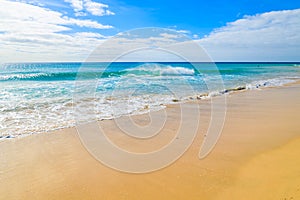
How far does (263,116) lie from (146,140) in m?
4.45

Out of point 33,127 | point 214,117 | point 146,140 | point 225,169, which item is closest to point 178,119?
point 214,117

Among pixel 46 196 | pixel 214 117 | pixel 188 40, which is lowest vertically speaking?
pixel 46 196

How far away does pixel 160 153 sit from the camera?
181 inches

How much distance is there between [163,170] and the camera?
12.6 feet

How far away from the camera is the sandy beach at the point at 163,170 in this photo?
316cm

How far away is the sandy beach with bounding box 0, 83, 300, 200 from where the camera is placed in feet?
10.4

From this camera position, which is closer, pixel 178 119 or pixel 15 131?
pixel 15 131

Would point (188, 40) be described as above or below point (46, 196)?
above

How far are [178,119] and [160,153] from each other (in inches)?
108

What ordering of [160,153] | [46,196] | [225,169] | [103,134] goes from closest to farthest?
1. [46,196]
2. [225,169]
3. [160,153]
4. [103,134]

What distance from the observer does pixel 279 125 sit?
6312mm

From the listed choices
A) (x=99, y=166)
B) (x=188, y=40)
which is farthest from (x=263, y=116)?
(x=99, y=166)

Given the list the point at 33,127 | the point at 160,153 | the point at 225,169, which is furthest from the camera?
the point at 33,127

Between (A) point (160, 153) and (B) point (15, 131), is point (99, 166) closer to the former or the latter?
(A) point (160, 153)
